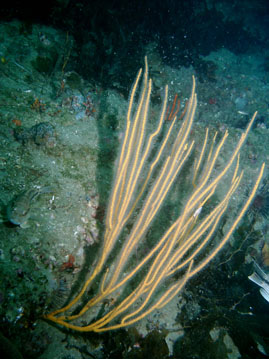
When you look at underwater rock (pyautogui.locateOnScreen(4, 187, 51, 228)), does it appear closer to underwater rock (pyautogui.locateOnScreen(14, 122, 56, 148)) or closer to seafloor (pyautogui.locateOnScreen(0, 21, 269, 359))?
seafloor (pyautogui.locateOnScreen(0, 21, 269, 359))

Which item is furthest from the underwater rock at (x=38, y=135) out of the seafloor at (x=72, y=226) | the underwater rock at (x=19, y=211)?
A: the underwater rock at (x=19, y=211)

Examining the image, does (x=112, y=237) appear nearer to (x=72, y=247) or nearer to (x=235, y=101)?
(x=72, y=247)

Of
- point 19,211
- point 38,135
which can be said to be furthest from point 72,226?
point 38,135

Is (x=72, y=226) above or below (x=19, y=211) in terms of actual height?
below

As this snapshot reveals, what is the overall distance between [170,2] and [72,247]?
465 inches

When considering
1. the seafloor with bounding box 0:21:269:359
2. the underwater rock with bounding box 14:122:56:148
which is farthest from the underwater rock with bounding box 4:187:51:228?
the underwater rock with bounding box 14:122:56:148

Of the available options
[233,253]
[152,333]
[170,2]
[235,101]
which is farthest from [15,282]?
[170,2]

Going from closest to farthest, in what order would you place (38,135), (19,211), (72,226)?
1. (19,211)
2. (72,226)
3. (38,135)

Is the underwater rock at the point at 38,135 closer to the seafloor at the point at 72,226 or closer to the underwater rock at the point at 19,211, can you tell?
the seafloor at the point at 72,226

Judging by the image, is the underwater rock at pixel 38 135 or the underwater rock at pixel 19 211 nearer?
the underwater rock at pixel 19 211

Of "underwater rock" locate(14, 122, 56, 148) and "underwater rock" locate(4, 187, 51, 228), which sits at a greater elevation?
"underwater rock" locate(14, 122, 56, 148)

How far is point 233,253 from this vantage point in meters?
3.66

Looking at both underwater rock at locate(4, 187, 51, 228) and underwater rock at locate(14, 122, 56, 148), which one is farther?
underwater rock at locate(14, 122, 56, 148)

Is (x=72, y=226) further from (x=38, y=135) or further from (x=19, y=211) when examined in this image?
(x=38, y=135)
